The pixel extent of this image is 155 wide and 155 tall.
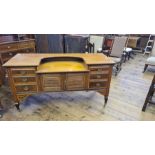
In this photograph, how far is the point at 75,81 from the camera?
2008 millimetres

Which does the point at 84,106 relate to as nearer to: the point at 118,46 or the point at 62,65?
the point at 62,65

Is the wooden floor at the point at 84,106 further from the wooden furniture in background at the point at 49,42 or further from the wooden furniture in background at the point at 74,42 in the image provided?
the wooden furniture in background at the point at 74,42

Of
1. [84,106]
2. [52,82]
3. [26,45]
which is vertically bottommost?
[84,106]

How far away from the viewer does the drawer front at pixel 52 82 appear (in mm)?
1926

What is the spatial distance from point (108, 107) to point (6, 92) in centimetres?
180

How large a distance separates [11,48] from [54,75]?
58.8 inches

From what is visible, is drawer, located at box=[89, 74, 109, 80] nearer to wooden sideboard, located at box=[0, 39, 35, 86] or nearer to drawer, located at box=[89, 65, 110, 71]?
drawer, located at box=[89, 65, 110, 71]

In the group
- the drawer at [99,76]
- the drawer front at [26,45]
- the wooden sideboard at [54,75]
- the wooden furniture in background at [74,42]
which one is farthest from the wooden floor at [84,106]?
the wooden furniture in background at [74,42]

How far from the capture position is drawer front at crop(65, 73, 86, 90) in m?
1.97

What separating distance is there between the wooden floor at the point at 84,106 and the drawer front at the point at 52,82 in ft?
1.29

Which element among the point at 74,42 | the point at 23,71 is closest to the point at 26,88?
the point at 23,71
